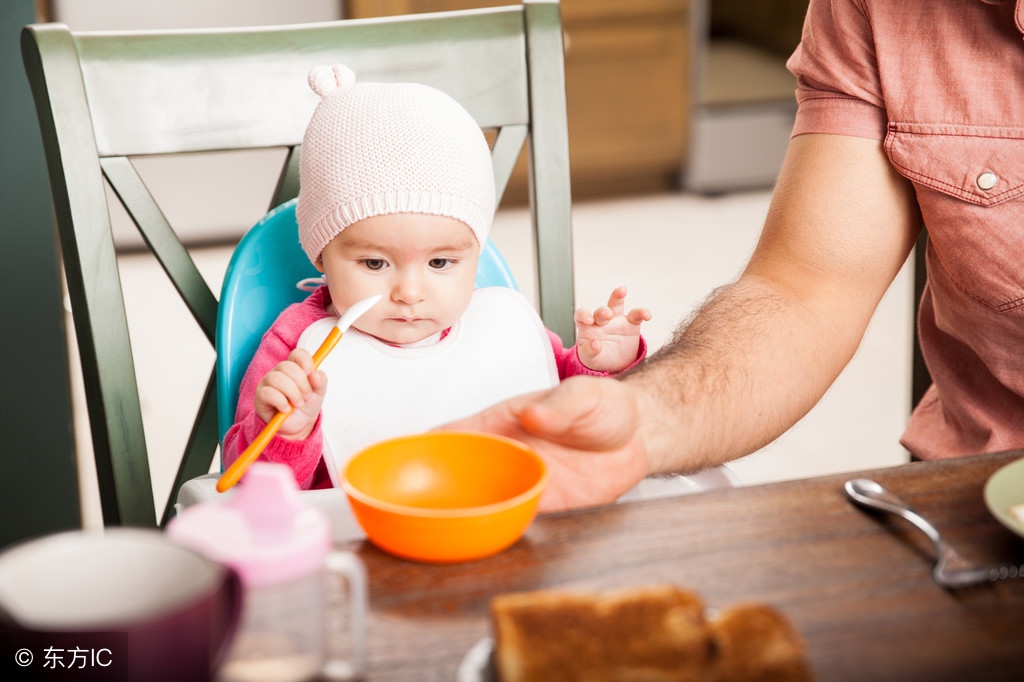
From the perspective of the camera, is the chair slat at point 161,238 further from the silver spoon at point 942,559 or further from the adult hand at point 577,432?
the silver spoon at point 942,559

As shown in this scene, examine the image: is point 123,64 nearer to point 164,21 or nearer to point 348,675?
point 348,675

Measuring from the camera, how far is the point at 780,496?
694 mm

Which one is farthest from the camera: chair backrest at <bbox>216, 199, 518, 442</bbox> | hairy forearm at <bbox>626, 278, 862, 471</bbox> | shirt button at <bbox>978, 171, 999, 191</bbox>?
chair backrest at <bbox>216, 199, 518, 442</bbox>

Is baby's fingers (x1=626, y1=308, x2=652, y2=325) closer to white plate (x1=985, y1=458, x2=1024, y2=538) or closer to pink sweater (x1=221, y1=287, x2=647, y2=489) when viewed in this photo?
pink sweater (x1=221, y1=287, x2=647, y2=489)

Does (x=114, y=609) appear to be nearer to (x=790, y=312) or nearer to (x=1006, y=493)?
(x=1006, y=493)

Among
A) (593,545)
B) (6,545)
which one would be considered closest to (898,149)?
(593,545)

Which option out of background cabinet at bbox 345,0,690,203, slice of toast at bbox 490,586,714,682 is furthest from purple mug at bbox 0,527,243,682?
background cabinet at bbox 345,0,690,203

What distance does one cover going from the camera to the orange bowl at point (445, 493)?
60 centimetres

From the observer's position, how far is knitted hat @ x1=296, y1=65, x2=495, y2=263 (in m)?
1.07

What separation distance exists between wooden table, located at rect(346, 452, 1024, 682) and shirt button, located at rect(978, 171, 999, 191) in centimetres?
39

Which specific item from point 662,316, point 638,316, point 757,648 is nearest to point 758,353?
point 638,316

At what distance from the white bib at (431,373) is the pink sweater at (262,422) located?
2cm

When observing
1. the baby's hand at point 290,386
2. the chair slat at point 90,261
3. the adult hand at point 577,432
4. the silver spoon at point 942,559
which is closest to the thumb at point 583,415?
the adult hand at point 577,432

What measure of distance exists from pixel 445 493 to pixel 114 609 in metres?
0.28
